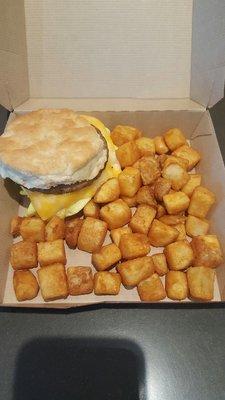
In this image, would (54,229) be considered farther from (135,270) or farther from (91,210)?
(135,270)

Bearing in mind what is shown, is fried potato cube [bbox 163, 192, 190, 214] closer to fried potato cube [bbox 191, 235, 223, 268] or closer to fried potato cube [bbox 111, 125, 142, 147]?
fried potato cube [bbox 191, 235, 223, 268]

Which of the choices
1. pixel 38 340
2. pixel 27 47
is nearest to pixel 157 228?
pixel 38 340

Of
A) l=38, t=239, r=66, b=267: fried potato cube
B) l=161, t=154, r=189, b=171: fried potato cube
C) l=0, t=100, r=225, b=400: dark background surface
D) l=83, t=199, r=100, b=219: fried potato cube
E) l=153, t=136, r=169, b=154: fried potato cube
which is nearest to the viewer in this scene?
l=0, t=100, r=225, b=400: dark background surface

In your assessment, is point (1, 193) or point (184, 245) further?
point (1, 193)

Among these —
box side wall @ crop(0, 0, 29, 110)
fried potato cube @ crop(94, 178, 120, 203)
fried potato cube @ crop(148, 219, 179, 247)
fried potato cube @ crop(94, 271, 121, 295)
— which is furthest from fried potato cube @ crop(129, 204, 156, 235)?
box side wall @ crop(0, 0, 29, 110)

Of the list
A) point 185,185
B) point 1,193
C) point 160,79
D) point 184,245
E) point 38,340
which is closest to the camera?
point 38,340

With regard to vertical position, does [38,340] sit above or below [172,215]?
below

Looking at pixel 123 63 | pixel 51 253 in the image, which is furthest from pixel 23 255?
pixel 123 63

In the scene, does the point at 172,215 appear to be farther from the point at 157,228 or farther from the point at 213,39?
the point at 213,39
